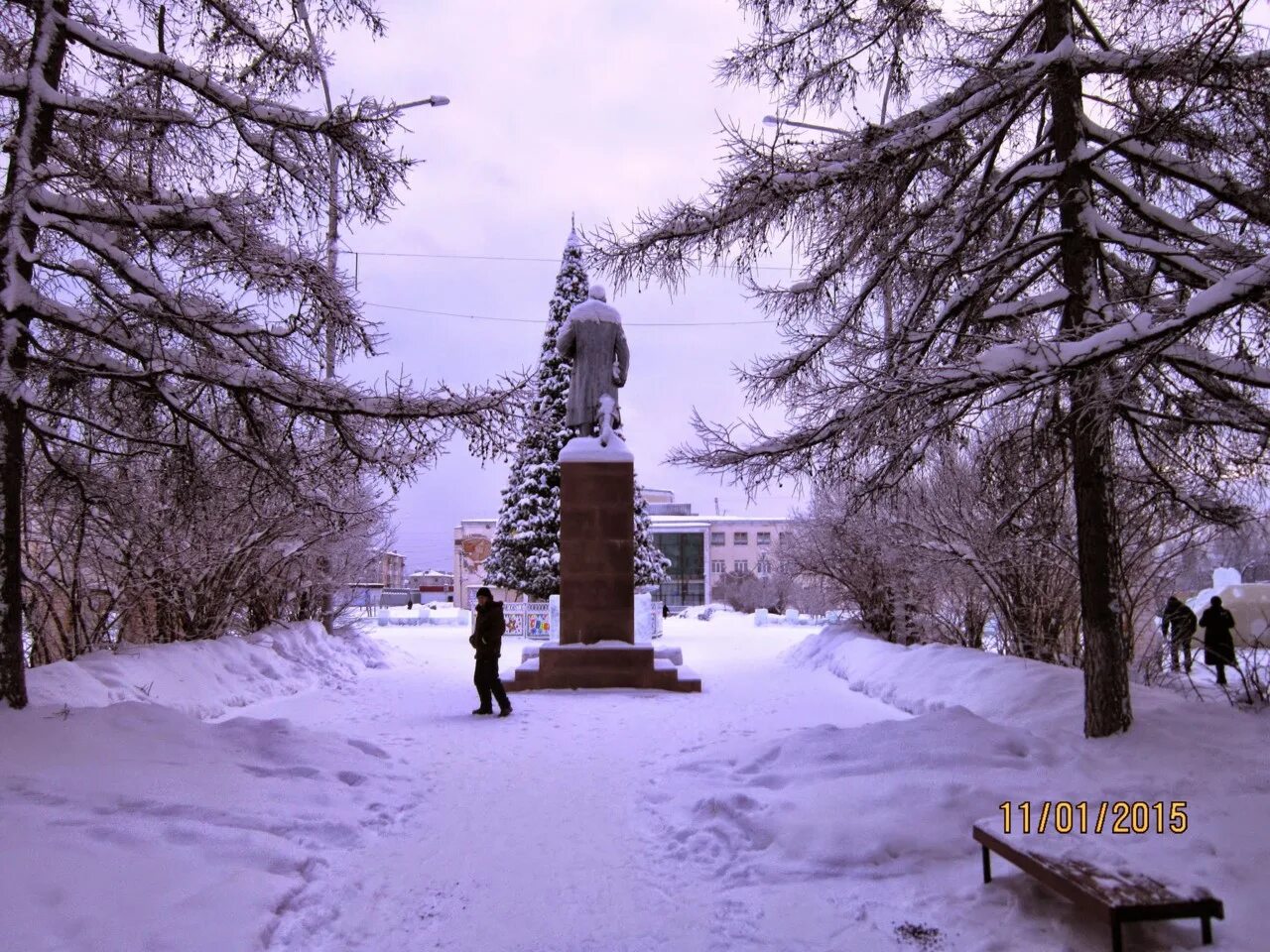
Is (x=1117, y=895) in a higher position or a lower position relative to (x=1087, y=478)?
lower

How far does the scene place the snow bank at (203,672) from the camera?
7543mm

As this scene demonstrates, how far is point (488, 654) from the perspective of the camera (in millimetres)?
9562

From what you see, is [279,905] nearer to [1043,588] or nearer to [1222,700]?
[1222,700]

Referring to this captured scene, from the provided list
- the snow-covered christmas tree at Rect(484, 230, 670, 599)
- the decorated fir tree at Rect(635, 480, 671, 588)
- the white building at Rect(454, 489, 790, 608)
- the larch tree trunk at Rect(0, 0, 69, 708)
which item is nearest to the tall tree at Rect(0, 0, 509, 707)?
the larch tree trunk at Rect(0, 0, 69, 708)

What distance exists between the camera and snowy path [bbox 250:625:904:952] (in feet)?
13.0

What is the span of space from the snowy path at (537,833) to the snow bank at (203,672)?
0.57 m

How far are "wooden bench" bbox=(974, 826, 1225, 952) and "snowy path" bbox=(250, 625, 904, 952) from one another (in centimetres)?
130

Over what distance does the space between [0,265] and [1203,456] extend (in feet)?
27.2

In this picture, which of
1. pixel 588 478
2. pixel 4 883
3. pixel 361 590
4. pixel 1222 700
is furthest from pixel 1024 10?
pixel 361 590

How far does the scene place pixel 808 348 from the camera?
300 inches

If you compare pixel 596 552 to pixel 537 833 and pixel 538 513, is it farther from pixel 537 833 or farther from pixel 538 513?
pixel 538 513

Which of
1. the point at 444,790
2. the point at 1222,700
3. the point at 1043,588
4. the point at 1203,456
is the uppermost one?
the point at 1203,456

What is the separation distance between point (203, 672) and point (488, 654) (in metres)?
Answer: 3.34
